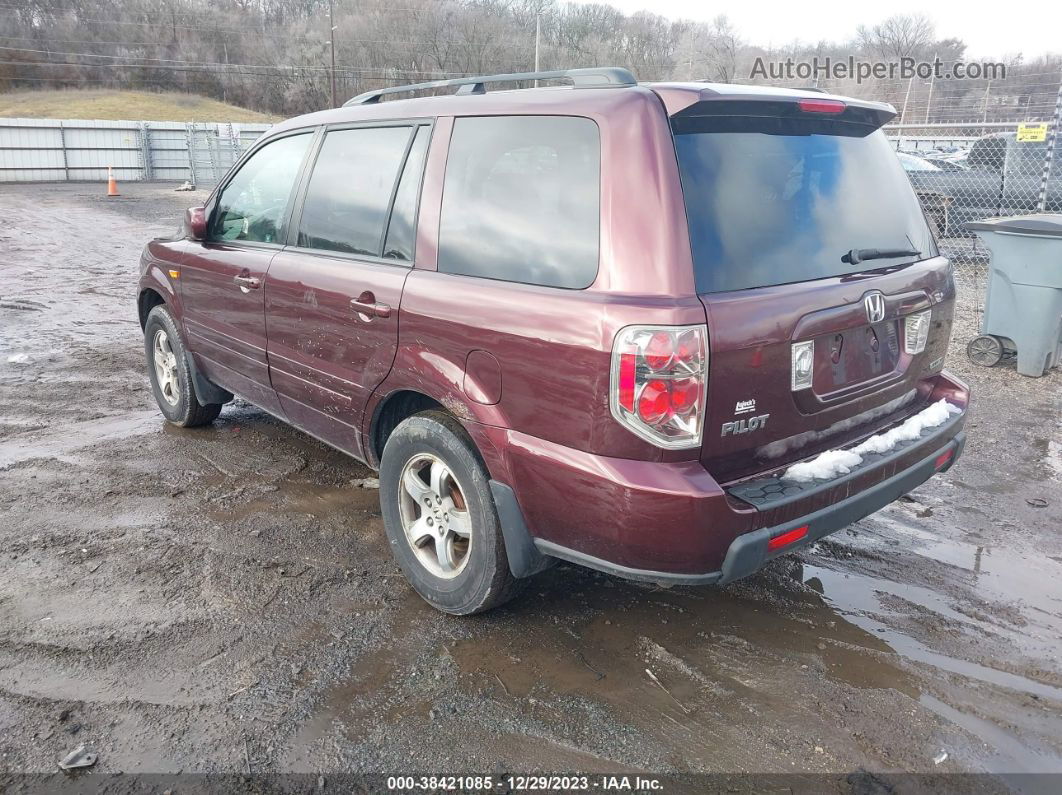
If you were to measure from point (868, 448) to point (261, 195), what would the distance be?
127 inches

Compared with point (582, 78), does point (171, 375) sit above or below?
below

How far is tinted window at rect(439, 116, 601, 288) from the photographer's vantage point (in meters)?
2.57

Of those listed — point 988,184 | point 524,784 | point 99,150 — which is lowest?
point 524,784

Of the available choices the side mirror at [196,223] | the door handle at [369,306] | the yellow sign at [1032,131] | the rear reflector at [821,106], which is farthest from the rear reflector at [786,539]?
the yellow sign at [1032,131]

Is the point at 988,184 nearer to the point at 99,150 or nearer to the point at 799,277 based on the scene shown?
the point at 799,277

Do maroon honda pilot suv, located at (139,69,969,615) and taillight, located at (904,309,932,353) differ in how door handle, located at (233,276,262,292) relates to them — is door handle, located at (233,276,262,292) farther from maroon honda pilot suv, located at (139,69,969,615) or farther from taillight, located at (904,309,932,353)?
taillight, located at (904,309,932,353)

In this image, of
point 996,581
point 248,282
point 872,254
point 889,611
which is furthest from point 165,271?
point 996,581

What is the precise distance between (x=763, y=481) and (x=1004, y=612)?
1459 mm

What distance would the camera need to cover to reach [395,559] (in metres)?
3.51

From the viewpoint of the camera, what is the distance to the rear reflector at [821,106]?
2.79 meters

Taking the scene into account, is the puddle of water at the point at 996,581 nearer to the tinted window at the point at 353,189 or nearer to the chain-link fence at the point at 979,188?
the tinted window at the point at 353,189

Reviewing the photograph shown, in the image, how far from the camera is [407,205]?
10.5ft

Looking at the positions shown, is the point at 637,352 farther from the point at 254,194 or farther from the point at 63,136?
the point at 63,136

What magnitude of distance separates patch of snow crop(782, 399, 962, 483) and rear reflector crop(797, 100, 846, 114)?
121cm
